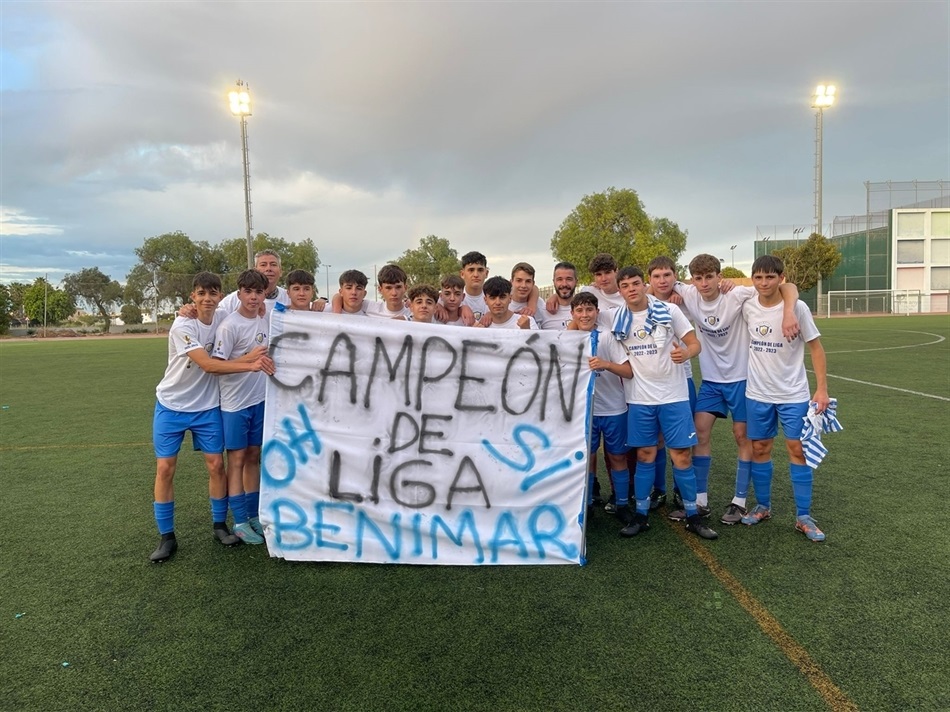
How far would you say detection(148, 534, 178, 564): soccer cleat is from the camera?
3812 mm

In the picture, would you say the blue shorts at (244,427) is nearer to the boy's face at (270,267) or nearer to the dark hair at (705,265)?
the boy's face at (270,267)

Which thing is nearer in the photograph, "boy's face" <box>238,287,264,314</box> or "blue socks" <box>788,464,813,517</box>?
"boy's face" <box>238,287,264,314</box>

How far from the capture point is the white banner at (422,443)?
3723mm

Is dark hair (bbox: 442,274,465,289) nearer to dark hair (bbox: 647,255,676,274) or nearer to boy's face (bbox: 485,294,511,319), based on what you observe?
boy's face (bbox: 485,294,511,319)

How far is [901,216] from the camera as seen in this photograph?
49.1 meters

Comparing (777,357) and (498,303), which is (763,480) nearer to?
(777,357)

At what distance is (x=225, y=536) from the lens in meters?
4.07

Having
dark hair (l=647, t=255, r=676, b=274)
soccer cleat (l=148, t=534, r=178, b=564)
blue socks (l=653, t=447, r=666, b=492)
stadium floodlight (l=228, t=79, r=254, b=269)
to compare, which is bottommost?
soccer cleat (l=148, t=534, r=178, b=564)

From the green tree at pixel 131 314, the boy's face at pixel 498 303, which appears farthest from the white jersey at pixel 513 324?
the green tree at pixel 131 314

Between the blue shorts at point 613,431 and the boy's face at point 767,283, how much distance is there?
4.43 ft

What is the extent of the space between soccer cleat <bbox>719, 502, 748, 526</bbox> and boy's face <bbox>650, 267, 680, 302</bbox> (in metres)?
1.71

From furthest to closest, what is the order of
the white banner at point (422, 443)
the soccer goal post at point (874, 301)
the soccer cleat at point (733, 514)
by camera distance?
the soccer goal post at point (874, 301) < the soccer cleat at point (733, 514) < the white banner at point (422, 443)

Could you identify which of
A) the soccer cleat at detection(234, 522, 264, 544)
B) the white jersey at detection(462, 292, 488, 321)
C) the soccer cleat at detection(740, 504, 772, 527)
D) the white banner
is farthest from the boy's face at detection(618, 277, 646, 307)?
the soccer cleat at detection(234, 522, 264, 544)

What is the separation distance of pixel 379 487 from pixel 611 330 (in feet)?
6.62
